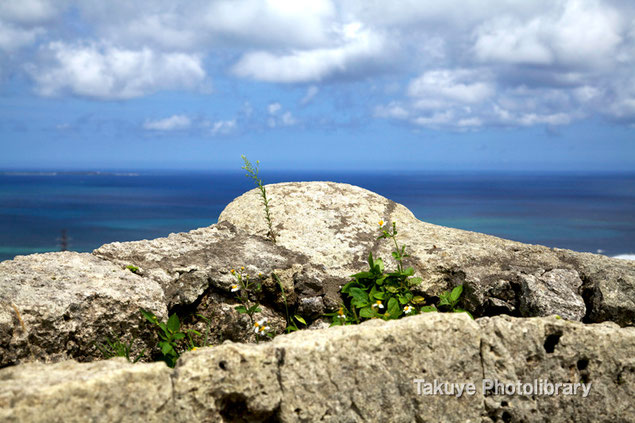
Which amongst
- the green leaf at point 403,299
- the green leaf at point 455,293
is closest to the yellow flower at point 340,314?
the green leaf at point 403,299

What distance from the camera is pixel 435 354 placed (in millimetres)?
3115

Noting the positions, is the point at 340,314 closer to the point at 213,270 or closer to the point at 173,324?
the point at 213,270

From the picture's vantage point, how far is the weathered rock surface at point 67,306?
3486 mm

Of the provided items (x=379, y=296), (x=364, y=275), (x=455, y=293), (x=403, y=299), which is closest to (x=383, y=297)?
(x=379, y=296)

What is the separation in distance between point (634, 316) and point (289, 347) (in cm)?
333

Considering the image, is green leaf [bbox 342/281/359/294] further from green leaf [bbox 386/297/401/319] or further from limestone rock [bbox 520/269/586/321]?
limestone rock [bbox 520/269/586/321]

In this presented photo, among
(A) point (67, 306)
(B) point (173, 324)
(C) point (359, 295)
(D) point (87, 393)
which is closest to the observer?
(D) point (87, 393)

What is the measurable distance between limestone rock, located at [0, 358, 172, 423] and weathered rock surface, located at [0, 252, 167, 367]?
2.15ft

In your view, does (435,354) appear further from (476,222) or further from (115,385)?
(476,222)

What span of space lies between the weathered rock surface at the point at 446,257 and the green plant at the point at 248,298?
65cm

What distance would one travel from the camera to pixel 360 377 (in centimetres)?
301

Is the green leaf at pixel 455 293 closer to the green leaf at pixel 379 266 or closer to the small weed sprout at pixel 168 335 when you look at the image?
the green leaf at pixel 379 266

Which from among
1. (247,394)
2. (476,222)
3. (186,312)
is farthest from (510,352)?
(476,222)

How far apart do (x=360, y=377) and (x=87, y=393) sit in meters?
1.56
